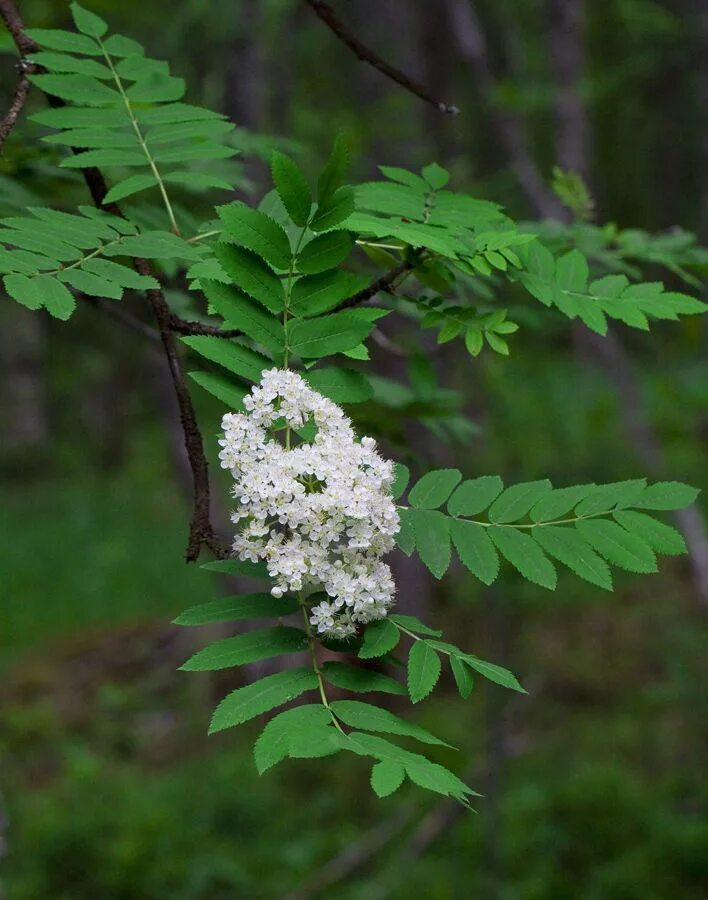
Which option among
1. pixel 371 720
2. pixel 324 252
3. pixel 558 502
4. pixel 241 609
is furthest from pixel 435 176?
pixel 371 720

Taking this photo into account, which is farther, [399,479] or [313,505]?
[399,479]

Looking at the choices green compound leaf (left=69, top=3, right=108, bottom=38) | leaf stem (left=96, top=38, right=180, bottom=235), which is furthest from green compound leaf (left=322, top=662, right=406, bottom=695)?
green compound leaf (left=69, top=3, right=108, bottom=38)

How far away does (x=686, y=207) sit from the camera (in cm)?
2427

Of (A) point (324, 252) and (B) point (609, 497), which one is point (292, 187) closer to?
(A) point (324, 252)

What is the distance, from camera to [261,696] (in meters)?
1.26

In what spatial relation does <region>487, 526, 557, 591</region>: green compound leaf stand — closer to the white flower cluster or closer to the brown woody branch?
the white flower cluster

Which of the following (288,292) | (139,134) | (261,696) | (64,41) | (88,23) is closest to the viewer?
(261,696)

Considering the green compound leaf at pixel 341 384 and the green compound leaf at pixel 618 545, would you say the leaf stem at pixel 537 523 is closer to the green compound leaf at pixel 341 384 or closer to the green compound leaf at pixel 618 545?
the green compound leaf at pixel 618 545

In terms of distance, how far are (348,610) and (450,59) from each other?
603 cm

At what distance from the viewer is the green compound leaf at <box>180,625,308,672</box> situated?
1266 mm

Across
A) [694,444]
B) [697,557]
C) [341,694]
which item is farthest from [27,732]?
[694,444]

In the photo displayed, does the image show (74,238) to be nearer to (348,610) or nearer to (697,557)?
(348,610)

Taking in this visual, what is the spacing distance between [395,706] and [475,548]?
5.71 meters

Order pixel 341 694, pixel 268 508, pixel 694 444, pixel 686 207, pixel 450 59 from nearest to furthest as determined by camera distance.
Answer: pixel 268 508 < pixel 341 694 < pixel 450 59 < pixel 694 444 < pixel 686 207
